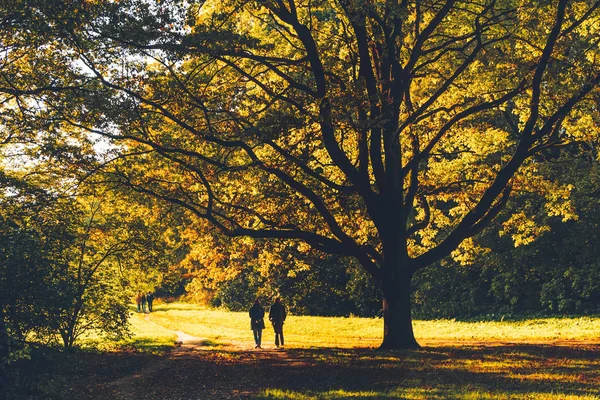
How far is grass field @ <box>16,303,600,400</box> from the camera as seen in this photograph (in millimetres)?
12203

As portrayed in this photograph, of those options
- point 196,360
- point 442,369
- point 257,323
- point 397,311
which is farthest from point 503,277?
point 442,369

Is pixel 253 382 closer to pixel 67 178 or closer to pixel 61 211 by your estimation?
pixel 61 211

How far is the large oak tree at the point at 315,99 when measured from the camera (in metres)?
15.9

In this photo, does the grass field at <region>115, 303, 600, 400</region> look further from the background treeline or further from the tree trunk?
the background treeline

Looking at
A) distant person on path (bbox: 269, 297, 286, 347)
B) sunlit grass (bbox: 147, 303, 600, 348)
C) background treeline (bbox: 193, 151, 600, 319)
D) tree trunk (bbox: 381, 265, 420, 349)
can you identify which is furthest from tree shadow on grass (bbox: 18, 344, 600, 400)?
background treeline (bbox: 193, 151, 600, 319)

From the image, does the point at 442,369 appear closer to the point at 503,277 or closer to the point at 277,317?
the point at 277,317

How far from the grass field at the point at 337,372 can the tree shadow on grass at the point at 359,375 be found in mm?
22

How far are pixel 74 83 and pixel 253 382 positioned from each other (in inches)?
364

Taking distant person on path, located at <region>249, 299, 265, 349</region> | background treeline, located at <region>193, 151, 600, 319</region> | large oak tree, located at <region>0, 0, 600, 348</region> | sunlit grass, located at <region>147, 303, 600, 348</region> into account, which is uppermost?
large oak tree, located at <region>0, 0, 600, 348</region>

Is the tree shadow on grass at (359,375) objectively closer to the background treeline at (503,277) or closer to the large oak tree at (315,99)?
the large oak tree at (315,99)

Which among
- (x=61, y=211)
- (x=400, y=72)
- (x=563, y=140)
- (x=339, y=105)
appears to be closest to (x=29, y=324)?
(x=61, y=211)

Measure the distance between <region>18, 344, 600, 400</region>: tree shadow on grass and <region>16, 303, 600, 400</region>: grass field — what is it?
0.02 meters

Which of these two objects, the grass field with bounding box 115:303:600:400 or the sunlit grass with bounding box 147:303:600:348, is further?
the sunlit grass with bounding box 147:303:600:348

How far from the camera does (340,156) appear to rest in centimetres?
1778
